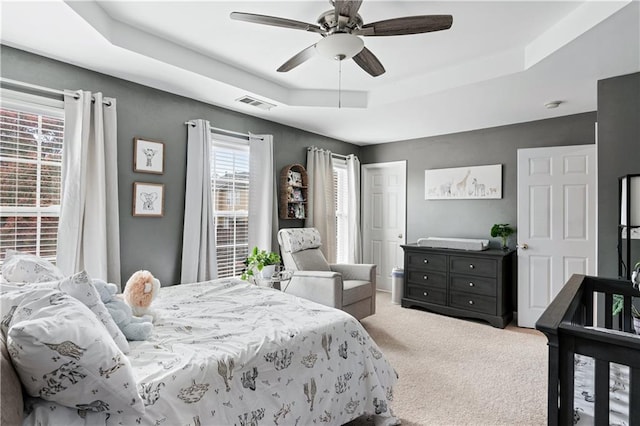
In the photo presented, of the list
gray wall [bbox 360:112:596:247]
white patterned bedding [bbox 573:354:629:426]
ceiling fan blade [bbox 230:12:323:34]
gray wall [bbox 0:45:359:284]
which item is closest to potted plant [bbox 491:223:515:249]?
gray wall [bbox 360:112:596:247]

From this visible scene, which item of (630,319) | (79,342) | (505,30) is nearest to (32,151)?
(79,342)

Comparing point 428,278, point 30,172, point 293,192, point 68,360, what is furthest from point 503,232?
point 30,172

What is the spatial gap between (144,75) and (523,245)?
4.27m

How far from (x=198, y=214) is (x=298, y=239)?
47.4 inches

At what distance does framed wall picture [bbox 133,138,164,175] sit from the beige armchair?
5.00 ft

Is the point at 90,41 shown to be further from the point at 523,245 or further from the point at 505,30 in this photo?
the point at 523,245

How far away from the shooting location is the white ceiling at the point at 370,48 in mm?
2148

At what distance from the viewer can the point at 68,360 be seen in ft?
3.22

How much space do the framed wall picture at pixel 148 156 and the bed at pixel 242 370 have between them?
52.8 inches

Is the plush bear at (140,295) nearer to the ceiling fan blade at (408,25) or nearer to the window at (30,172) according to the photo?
the window at (30,172)

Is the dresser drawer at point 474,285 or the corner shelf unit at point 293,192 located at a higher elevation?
the corner shelf unit at point 293,192

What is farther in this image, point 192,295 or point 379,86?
point 379,86

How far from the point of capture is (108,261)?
9.04 feet

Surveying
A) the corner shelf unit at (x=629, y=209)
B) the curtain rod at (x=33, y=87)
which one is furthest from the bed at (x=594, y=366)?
the curtain rod at (x=33, y=87)
